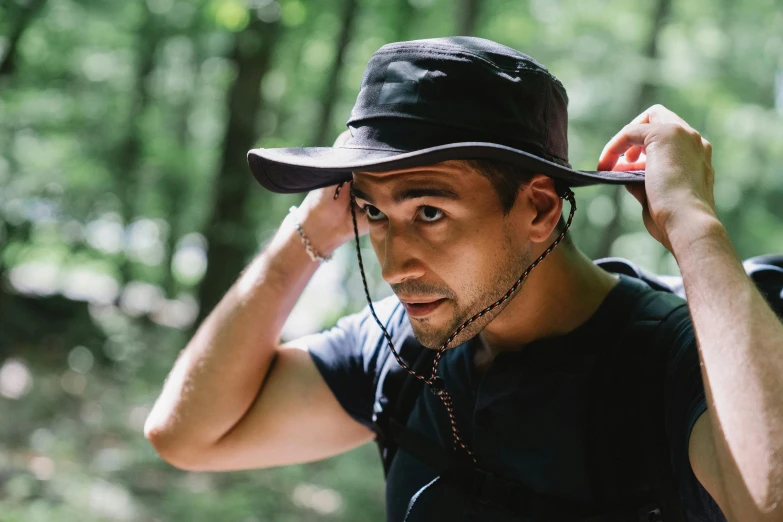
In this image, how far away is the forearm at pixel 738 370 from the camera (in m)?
1.30

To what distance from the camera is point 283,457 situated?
2.39 m

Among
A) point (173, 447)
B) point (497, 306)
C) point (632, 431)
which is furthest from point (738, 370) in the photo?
point (173, 447)

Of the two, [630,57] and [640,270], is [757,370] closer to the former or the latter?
[640,270]

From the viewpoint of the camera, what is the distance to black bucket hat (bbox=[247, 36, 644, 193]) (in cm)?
165

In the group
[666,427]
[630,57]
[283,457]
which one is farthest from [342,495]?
[630,57]


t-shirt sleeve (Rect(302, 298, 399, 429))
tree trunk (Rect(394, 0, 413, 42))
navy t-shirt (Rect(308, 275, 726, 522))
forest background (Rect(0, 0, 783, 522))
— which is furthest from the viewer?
tree trunk (Rect(394, 0, 413, 42))

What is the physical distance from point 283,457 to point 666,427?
4.29ft

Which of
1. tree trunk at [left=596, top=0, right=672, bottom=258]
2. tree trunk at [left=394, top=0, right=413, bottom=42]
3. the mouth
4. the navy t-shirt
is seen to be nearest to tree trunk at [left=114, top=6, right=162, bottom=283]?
tree trunk at [left=394, top=0, right=413, bottom=42]

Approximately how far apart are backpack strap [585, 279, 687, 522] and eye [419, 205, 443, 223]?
549mm

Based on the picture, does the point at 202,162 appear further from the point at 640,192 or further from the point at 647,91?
the point at 640,192

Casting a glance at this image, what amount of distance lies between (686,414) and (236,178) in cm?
677

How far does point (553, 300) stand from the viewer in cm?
196

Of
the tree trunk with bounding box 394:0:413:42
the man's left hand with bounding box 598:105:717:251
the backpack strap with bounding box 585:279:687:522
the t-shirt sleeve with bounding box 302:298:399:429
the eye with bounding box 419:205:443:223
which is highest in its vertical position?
the tree trunk with bounding box 394:0:413:42

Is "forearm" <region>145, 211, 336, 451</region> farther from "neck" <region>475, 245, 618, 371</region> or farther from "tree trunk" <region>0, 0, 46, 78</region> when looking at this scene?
"tree trunk" <region>0, 0, 46, 78</region>
